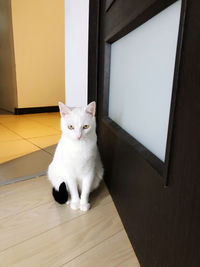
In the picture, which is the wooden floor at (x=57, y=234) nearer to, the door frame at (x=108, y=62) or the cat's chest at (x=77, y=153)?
the cat's chest at (x=77, y=153)

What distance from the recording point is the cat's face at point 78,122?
0.77 m

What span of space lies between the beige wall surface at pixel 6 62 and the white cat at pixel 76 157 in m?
2.17

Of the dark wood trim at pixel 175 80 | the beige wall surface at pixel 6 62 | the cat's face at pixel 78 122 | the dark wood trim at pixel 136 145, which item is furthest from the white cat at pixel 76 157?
the beige wall surface at pixel 6 62

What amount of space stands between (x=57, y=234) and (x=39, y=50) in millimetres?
2523

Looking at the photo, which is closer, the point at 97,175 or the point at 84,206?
the point at 84,206

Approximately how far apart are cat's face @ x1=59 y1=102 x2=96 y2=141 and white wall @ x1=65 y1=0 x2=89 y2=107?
0.45m

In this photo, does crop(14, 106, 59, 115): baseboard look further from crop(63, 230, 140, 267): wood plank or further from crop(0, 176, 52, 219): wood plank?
crop(63, 230, 140, 267): wood plank

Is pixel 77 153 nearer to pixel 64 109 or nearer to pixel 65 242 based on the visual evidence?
pixel 64 109

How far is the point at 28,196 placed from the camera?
94 cm

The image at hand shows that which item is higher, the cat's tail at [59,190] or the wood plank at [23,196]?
the cat's tail at [59,190]

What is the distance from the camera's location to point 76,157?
0.81 m

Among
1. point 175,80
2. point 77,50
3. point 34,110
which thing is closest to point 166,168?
point 175,80

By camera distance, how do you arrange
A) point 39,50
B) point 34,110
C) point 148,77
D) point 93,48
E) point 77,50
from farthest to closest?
point 34,110 < point 39,50 < point 77,50 < point 93,48 < point 148,77

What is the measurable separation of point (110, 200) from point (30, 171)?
50cm
